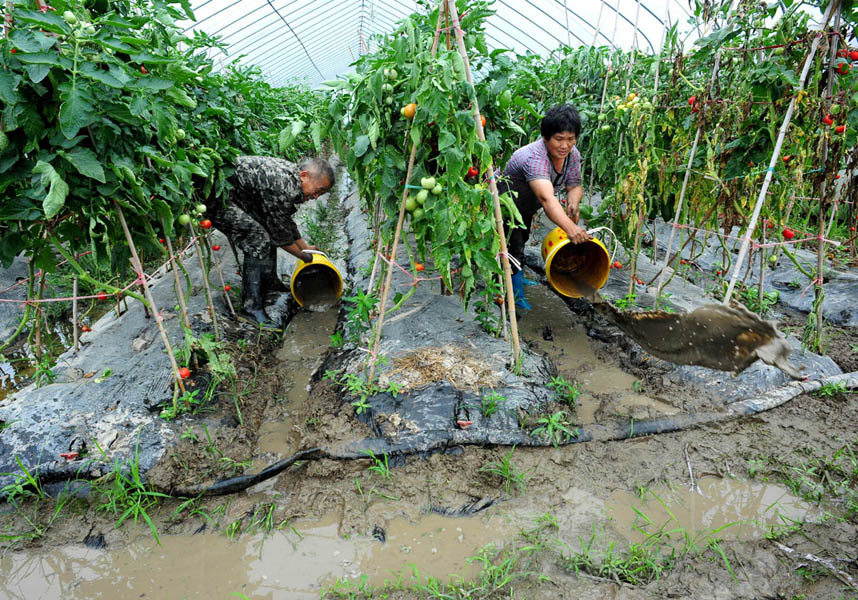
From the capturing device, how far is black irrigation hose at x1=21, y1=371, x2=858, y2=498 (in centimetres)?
206

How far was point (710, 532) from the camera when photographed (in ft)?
5.93

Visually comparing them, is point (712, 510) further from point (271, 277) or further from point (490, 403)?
point (271, 277)

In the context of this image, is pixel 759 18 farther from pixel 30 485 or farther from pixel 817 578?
pixel 30 485

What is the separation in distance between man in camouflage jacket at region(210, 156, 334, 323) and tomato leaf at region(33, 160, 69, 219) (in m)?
1.55

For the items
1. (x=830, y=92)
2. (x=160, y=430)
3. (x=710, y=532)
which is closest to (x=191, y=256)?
(x=160, y=430)

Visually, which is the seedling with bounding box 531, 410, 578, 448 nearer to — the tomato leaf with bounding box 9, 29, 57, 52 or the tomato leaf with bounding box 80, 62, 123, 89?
the tomato leaf with bounding box 80, 62, 123, 89

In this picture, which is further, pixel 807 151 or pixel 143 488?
pixel 807 151

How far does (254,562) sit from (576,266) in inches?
106

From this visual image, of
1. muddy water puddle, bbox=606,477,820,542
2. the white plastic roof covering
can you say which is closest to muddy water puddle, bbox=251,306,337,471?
muddy water puddle, bbox=606,477,820,542

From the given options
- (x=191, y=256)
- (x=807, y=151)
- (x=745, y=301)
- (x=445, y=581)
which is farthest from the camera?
(x=191, y=256)

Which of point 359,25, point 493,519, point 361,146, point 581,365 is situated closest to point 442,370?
point 493,519

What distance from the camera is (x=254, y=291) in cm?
357

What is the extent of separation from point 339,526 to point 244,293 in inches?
87.0

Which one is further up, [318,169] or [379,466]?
[318,169]
